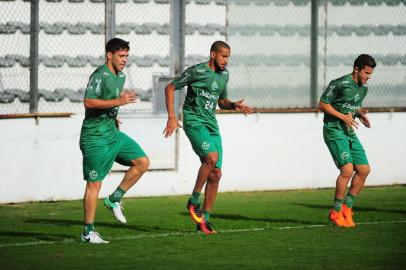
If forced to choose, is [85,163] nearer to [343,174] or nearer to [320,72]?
[343,174]

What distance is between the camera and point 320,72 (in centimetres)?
1958

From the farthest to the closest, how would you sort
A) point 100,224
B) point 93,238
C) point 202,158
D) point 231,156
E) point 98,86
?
point 231,156 → point 100,224 → point 202,158 → point 98,86 → point 93,238

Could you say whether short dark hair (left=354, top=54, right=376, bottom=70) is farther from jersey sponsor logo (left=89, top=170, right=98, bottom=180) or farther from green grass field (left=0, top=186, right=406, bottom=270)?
jersey sponsor logo (left=89, top=170, right=98, bottom=180)

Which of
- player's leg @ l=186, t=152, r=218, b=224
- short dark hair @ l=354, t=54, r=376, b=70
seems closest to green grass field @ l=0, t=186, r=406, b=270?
player's leg @ l=186, t=152, r=218, b=224

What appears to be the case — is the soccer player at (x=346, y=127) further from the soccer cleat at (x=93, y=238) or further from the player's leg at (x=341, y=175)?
the soccer cleat at (x=93, y=238)

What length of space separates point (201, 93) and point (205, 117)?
0.28 meters

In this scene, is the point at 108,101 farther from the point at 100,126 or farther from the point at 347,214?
the point at 347,214

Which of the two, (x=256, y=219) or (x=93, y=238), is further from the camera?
(x=256, y=219)

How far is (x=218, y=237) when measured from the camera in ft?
40.6

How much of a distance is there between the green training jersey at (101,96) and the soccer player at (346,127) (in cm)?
298

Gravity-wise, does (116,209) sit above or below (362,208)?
above

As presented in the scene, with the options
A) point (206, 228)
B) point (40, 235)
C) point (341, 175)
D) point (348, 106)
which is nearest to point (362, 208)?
point (341, 175)

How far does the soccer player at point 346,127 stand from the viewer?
13.8 meters

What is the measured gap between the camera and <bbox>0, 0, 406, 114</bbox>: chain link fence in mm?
16734
